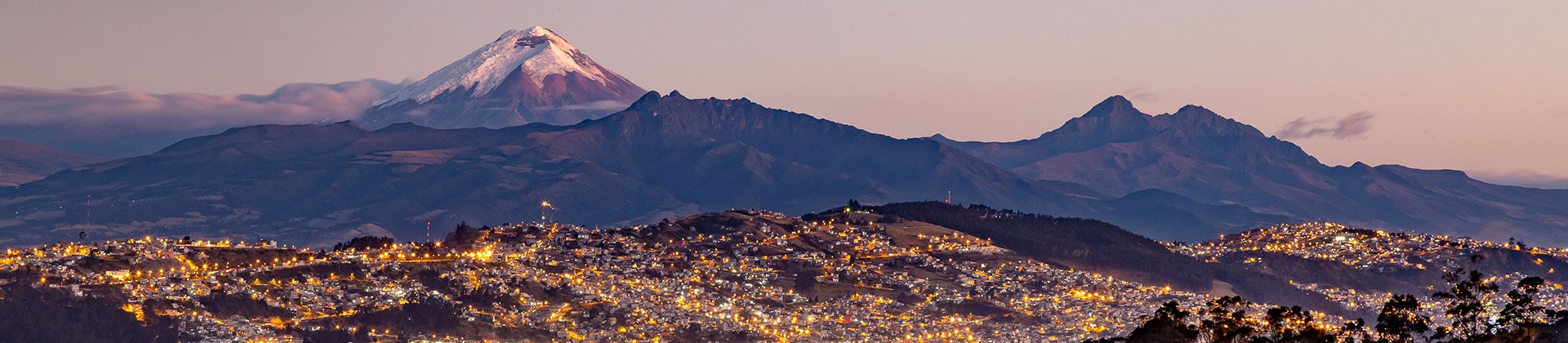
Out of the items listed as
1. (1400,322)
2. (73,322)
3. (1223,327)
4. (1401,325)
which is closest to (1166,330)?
(1223,327)

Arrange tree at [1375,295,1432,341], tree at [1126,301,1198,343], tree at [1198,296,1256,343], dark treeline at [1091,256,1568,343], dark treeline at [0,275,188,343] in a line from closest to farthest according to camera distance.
→ dark treeline at [1091,256,1568,343] → tree at [1198,296,1256,343] → tree at [1126,301,1198,343] → tree at [1375,295,1432,341] → dark treeline at [0,275,188,343]

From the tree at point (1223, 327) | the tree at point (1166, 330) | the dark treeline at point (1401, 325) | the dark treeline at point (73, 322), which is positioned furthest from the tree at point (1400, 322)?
the dark treeline at point (73, 322)

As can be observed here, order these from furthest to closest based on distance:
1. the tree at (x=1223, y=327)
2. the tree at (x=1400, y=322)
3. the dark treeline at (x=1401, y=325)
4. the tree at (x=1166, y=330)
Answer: the tree at (x=1400, y=322)
the tree at (x=1166, y=330)
the tree at (x=1223, y=327)
the dark treeline at (x=1401, y=325)

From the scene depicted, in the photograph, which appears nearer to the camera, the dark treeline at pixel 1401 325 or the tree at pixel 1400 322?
the dark treeline at pixel 1401 325

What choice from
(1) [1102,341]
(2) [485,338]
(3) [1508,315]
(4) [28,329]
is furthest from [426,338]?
(3) [1508,315]

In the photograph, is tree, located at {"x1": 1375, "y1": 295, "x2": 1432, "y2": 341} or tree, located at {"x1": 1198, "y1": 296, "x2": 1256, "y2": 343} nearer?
tree, located at {"x1": 1198, "y1": 296, "x2": 1256, "y2": 343}

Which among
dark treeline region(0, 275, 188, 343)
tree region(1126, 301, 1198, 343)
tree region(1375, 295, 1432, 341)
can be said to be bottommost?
dark treeline region(0, 275, 188, 343)

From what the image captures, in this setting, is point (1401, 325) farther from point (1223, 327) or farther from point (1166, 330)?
point (1166, 330)

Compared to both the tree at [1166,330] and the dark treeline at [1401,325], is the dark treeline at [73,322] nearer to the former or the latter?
the tree at [1166,330]

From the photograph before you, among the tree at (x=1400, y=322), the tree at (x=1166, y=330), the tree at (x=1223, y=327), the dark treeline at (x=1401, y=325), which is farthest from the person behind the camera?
the tree at (x=1400, y=322)

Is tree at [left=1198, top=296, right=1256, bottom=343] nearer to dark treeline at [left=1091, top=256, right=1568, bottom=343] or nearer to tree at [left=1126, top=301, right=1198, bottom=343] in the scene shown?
dark treeline at [left=1091, top=256, right=1568, bottom=343]

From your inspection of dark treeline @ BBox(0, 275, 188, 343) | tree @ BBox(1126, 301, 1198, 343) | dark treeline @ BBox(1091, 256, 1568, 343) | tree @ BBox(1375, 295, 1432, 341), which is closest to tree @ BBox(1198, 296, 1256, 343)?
dark treeline @ BBox(1091, 256, 1568, 343)
